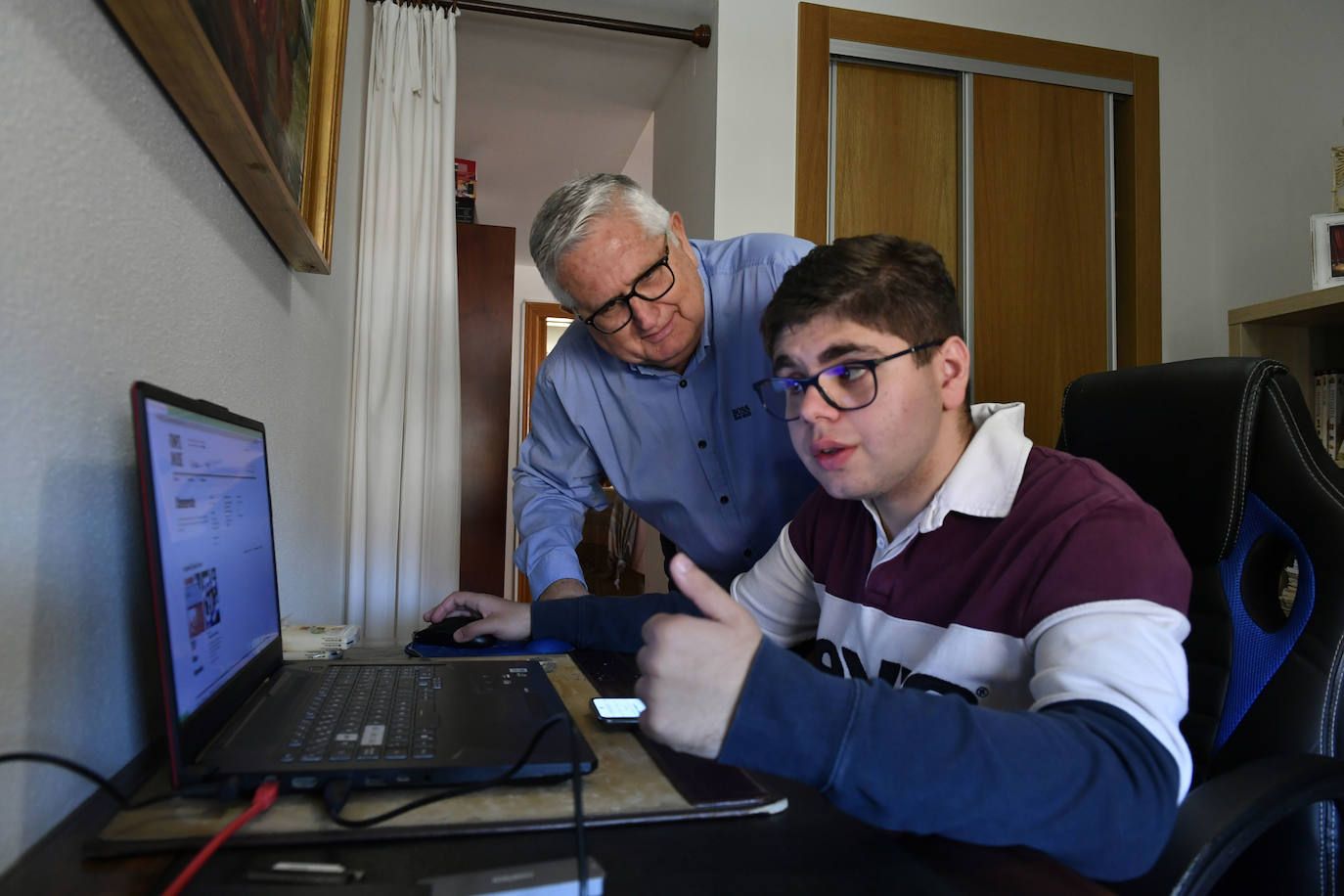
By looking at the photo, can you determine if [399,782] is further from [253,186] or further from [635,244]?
[635,244]

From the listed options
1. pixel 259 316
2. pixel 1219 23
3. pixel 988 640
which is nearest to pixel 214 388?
pixel 259 316

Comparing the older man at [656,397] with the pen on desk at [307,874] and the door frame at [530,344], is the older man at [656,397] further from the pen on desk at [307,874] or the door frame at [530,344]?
the door frame at [530,344]

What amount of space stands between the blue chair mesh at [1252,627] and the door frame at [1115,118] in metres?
1.85

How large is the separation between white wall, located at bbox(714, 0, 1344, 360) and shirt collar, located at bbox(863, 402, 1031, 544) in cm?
185

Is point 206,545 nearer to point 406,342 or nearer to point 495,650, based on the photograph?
point 495,650

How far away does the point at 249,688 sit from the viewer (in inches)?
30.5

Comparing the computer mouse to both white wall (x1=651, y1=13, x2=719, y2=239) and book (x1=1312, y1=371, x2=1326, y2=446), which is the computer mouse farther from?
book (x1=1312, y1=371, x2=1326, y2=446)

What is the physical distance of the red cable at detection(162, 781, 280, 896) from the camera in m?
0.46

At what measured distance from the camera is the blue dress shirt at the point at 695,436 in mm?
1544

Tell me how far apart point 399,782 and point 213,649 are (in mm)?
191

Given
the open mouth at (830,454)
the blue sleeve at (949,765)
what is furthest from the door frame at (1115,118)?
the blue sleeve at (949,765)

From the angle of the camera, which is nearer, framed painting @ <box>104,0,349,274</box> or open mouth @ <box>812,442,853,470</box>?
framed painting @ <box>104,0,349,274</box>

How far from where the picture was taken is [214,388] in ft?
3.11

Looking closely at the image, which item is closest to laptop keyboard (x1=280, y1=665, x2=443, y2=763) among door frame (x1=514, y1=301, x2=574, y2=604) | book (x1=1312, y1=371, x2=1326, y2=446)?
book (x1=1312, y1=371, x2=1326, y2=446)
